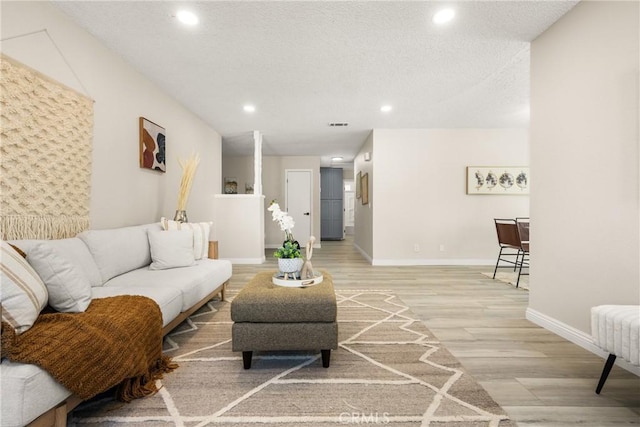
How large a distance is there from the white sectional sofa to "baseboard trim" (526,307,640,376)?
2.77 meters

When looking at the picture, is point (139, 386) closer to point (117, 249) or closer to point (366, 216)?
point (117, 249)

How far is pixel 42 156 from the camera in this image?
6.79 feet

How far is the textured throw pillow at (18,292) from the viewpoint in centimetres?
121

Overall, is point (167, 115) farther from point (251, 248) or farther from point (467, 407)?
point (467, 407)

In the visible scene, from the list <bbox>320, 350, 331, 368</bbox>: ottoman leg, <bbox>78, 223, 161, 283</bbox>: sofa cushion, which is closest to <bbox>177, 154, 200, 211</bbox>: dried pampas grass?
<bbox>78, 223, 161, 283</bbox>: sofa cushion

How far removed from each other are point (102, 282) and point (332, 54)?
2642 mm

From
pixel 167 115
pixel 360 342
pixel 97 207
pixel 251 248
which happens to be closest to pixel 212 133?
pixel 167 115

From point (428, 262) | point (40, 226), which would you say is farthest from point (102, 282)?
point (428, 262)

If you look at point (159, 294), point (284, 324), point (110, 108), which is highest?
point (110, 108)

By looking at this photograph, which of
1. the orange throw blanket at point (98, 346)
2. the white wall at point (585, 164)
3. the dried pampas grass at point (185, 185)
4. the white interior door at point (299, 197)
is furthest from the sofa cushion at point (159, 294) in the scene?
the white interior door at point (299, 197)

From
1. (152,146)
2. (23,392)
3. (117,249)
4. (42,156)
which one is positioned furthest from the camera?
(152,146)

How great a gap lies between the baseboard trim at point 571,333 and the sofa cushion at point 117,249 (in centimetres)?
335

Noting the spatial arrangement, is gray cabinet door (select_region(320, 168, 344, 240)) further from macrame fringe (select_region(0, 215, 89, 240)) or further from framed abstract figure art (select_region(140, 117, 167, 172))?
macrame fringe (select_region(0, 215, 89, 240))

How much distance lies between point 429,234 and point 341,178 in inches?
196
